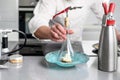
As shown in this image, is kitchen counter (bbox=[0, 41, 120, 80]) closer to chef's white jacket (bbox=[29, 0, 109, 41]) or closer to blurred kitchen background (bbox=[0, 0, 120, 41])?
chef's white jacket (bbox=[29, 0, 109, 41])

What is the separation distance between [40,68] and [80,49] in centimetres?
33

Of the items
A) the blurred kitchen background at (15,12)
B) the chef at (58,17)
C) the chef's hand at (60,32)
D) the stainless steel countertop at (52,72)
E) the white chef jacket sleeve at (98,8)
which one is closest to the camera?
the stainless steel countertop at (52,72)

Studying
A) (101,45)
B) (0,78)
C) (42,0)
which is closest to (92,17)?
(42,0)

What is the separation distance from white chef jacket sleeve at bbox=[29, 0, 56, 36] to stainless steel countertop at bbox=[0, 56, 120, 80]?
0.36 m

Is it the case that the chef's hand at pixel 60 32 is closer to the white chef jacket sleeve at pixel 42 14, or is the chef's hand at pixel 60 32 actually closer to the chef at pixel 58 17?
the chef at pixel 58 17

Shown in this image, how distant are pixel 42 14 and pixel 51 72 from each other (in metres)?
0.58

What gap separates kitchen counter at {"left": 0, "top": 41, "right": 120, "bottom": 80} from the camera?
0.91 m

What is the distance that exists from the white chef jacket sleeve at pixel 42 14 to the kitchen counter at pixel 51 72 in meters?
0.35

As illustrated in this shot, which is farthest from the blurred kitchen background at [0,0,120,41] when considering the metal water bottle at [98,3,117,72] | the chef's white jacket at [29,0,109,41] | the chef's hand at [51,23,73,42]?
the metal water bottle at [98,3,117,72]

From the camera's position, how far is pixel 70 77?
35.9 inches

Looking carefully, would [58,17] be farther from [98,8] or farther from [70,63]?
[70,63]

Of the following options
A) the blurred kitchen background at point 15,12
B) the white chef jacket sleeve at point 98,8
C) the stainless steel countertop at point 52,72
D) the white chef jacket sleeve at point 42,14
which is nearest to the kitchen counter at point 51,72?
the stainless steel countertop at point 52,72

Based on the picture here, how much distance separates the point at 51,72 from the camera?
0.96m

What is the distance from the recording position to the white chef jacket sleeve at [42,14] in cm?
138
